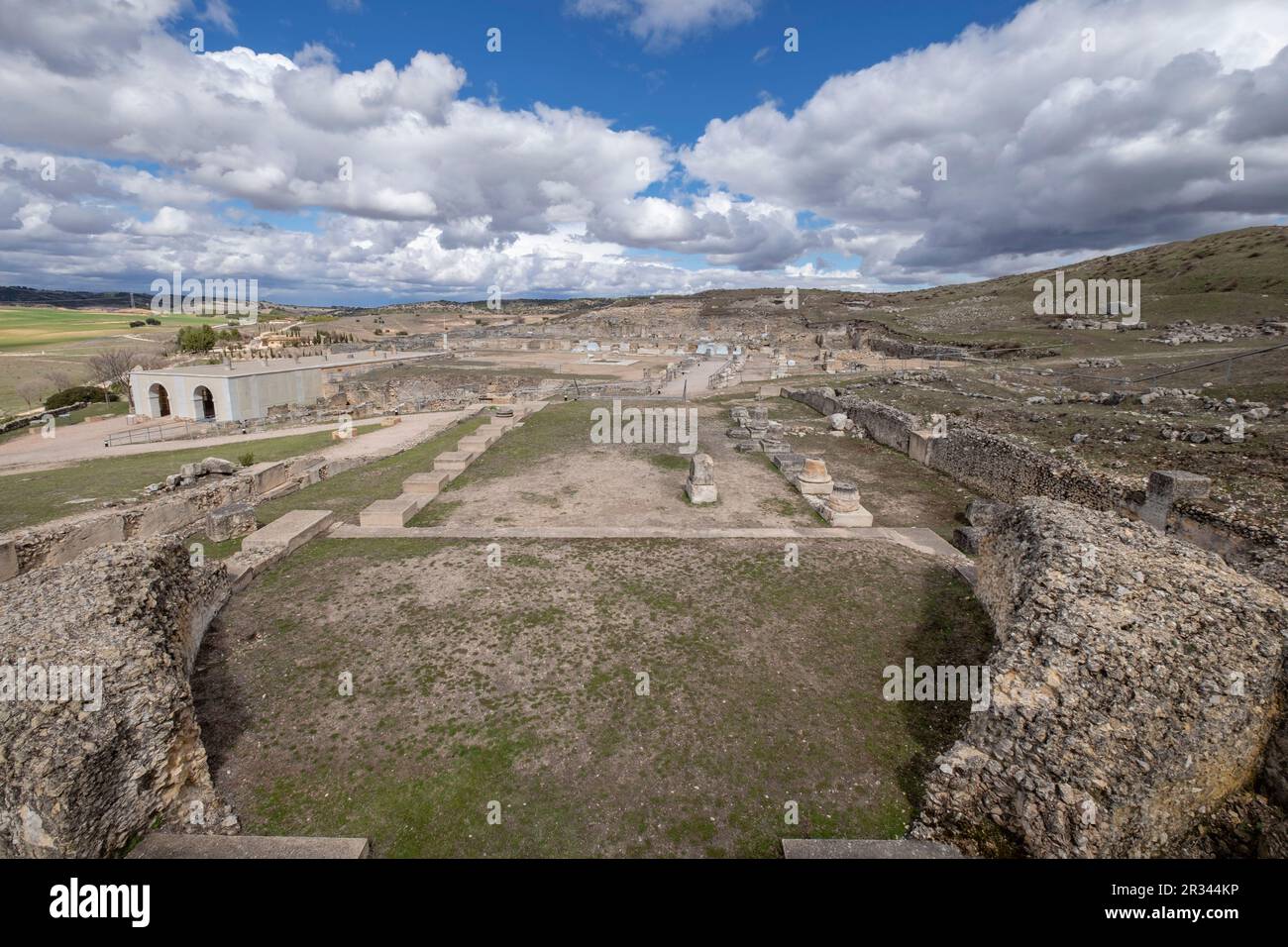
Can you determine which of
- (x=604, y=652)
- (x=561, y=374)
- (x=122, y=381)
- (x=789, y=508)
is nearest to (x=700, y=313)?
(x=561, y=374)

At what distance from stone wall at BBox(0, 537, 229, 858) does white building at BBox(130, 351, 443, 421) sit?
2923cm

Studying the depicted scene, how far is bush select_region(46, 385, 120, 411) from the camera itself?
1356 inches

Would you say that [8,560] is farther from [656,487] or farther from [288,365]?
[288,365]

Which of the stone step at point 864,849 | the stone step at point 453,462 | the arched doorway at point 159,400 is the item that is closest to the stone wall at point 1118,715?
the stone step at point 864,849

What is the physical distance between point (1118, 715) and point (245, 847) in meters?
6.73

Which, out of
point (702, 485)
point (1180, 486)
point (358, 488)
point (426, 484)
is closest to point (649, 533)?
point (702, 485)

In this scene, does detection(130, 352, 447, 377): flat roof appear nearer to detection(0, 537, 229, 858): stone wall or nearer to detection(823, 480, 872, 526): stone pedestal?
detection(0, 537, 229, 858): stone wall

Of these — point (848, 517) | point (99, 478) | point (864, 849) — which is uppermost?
point (99, 478)

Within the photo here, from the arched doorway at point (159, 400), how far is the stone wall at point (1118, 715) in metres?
41.3

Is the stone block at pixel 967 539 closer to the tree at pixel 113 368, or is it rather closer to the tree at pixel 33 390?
the tree at pixel 33 390

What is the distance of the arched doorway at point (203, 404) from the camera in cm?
3136

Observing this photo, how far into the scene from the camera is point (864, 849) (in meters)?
4.29
